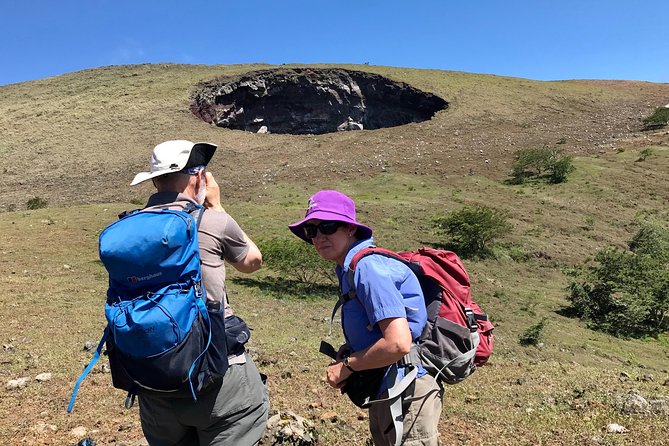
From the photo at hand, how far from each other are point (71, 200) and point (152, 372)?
23.0 m

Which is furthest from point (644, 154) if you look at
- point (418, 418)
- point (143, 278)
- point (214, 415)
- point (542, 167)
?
point (143, 278)

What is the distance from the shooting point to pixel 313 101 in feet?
158

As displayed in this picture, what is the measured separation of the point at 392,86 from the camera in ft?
149

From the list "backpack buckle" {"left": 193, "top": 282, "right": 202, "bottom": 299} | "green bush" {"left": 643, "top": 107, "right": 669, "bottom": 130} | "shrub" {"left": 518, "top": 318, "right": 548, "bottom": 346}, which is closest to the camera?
"backpack buckle" {"left": 193, "top": 282, "right": 202, "bottom": 299}

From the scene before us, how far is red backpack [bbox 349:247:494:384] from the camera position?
2.11 meters

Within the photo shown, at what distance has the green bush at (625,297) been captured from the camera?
32.1ft

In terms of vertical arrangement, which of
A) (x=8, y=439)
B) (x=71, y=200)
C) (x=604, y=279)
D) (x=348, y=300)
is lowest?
(x=71, y=200)

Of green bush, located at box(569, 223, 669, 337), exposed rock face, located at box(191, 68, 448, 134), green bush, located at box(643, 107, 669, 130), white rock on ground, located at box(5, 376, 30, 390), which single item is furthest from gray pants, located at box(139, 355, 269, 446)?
exposed rock face, located at box(191, 68, 448, 134)

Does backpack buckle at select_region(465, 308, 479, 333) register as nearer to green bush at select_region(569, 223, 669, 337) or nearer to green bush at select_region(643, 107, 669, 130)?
green bush at select_region(569, 223, 669, 337)

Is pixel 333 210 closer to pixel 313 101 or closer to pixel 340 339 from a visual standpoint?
pixel 340 339

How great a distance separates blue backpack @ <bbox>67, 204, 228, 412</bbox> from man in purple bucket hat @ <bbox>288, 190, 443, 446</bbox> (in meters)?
0.57

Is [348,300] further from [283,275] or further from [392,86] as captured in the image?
[392,86]

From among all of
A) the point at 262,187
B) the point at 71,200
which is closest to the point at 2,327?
the point at 262,187

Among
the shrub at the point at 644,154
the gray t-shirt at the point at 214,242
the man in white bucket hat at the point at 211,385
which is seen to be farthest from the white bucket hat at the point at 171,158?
the shrub at the point at 644,154
